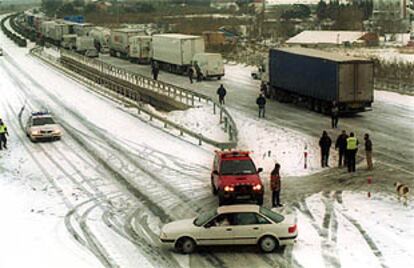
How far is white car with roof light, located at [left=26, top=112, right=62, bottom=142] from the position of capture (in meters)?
33.0

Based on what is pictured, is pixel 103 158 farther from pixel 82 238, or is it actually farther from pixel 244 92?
pixel 244 92

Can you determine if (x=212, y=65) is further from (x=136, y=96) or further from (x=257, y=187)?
(x=257, y=187)

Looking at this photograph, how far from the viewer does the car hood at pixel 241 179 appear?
68.4 feet

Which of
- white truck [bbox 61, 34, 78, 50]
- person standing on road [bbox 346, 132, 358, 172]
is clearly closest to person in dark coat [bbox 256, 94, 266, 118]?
person standing on road [bbox 346, 132, 358, 172]

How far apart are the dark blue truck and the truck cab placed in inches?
628

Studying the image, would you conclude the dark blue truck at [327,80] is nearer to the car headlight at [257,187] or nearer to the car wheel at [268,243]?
the car headlight at [257,187]

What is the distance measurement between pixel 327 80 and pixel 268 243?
22.3 meters

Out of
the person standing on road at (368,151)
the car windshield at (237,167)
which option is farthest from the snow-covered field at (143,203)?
the person standing on road at (368,151)

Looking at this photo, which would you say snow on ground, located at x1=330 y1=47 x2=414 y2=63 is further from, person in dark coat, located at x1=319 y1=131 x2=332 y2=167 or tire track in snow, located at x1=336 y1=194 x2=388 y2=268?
tire track in snow, located at x1=336 y1=194 x2=388 y2=268

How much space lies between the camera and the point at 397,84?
47438 mm

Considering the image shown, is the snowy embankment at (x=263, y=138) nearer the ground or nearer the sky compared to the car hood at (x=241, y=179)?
nearer the ground

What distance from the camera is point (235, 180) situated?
21.0 metres

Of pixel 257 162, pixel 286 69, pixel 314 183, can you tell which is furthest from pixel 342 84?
pixel 314 183

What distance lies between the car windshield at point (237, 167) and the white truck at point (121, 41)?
59.7 m
